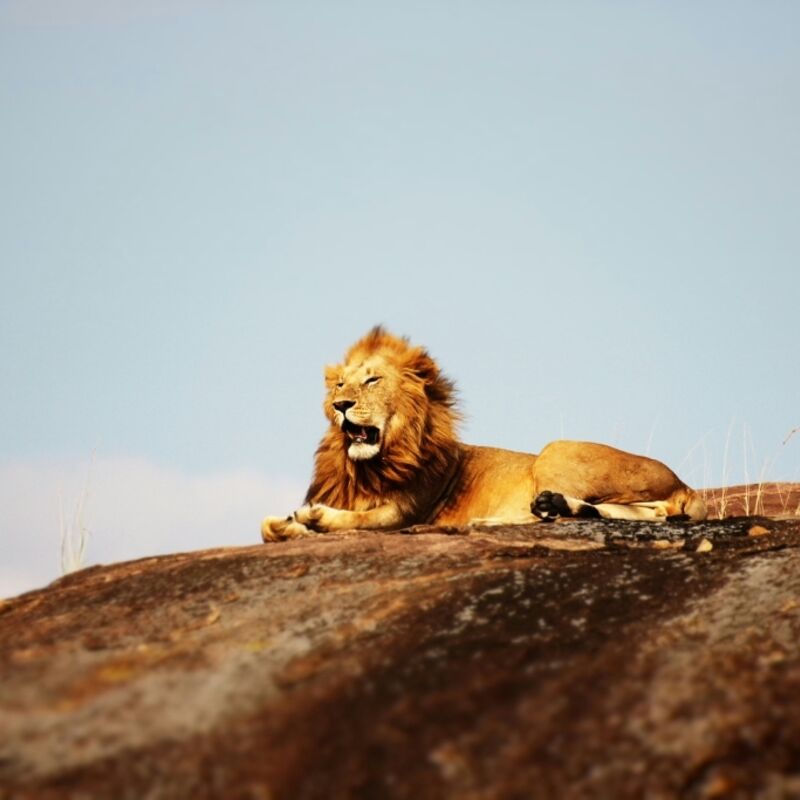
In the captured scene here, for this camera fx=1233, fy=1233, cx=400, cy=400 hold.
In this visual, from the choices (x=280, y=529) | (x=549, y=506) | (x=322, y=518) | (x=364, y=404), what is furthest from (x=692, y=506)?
(x=280, y=529)

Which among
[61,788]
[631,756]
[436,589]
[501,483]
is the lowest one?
[61,788]

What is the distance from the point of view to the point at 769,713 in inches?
143

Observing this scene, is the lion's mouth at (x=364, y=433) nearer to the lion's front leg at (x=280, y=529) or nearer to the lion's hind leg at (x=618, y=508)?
the lion's front leg at (x=280, y=529)

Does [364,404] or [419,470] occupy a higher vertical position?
[364,404]

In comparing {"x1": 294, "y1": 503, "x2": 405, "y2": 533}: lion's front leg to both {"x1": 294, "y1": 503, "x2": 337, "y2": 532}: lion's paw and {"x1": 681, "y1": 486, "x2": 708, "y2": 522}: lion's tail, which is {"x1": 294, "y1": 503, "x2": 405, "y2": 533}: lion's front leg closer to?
{"x1": 294, "y1": 503, "x2": 337, "y2": 532}: lion's paw

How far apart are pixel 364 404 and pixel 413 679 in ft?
16.2

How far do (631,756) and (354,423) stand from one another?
5.59 meters

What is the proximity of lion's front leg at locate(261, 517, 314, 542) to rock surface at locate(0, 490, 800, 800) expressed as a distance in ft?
7.02

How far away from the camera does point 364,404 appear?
29.1 feet

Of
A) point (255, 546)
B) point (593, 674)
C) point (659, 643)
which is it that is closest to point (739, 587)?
point (659, 643)

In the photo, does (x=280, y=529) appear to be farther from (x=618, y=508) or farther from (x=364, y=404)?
(x=618, y=508)

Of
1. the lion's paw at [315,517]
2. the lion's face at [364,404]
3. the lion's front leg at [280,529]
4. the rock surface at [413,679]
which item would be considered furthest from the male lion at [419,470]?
the rock surface at [413,679]

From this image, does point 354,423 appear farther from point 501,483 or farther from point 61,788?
point 61,788

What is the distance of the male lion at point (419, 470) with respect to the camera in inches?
345
